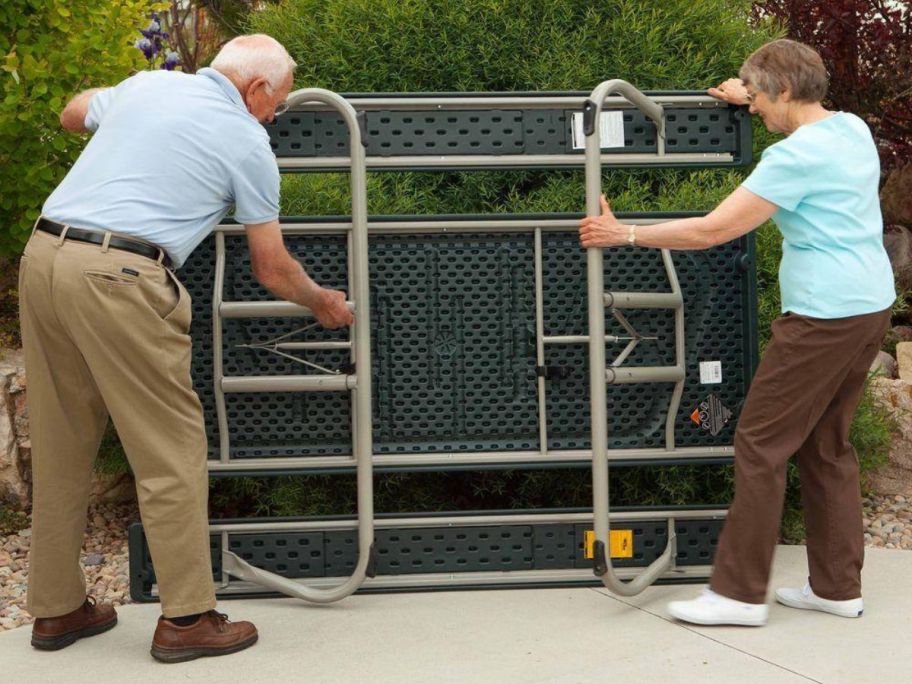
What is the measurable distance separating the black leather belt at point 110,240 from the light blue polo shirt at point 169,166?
0.02 meters

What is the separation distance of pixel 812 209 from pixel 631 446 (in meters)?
1.04

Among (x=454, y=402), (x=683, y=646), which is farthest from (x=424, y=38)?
(x=683, y=646)

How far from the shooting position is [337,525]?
3648 millimetres

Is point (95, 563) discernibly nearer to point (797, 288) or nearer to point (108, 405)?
point (108, 405)

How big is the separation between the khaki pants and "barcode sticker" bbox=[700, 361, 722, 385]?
5.33 feet

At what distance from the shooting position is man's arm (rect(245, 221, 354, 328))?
3020 millimetres

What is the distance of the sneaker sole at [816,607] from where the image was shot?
3248mm

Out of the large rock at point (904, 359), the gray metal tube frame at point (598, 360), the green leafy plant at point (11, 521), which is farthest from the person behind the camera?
the large rock at point (904, 359)

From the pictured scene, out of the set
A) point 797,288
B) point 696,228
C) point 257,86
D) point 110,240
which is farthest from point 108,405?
point 797,288

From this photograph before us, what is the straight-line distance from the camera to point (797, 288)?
3.09 meters

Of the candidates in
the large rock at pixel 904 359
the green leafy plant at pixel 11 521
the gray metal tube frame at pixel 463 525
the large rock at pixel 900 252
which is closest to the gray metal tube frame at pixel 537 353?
the gray metal tube frame at pixel 463 525

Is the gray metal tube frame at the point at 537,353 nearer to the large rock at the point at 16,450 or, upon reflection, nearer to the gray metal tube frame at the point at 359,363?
the gray metal tube frame at the point at 359,363

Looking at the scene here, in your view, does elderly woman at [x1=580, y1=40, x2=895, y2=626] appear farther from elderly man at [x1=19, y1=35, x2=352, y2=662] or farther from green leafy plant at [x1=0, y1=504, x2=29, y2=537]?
green leafy plant at [x1=0, y1=504, x2=29, y2=537]

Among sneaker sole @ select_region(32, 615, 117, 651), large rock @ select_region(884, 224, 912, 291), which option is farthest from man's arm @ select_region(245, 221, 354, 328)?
large rock @ select_region(884, 224, 912, 291)
